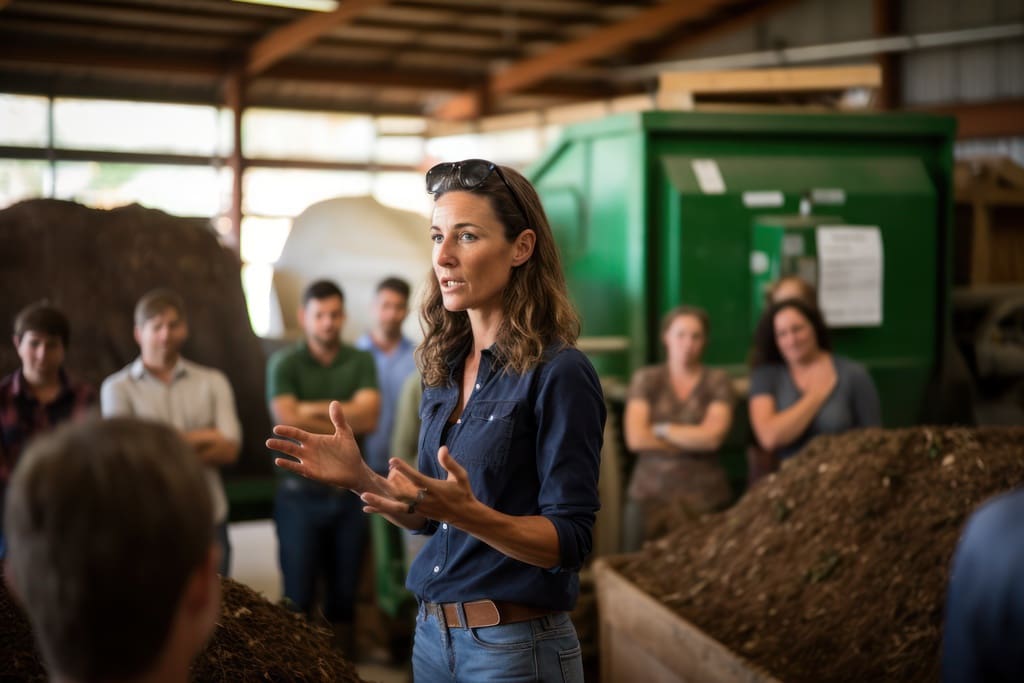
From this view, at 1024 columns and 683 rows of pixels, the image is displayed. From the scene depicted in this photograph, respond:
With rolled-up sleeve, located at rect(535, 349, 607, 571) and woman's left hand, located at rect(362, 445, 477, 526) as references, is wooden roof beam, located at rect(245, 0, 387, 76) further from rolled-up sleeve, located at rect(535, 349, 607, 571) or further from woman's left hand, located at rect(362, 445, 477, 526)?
woman's left hand, located at rect(362, 445, 477, 526)

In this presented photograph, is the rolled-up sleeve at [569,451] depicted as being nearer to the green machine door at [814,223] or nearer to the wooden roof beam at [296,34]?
the green machine door at [814,223]

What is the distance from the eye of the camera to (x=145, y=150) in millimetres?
14742

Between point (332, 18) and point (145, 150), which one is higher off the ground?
point (332, 18)

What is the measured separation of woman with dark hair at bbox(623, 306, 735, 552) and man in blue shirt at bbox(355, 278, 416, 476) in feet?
3.96

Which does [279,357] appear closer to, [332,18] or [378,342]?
[378,342]

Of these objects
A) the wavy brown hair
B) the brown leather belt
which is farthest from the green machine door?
the brown leather belt

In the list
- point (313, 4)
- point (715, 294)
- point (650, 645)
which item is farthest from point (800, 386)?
point (313, 4)

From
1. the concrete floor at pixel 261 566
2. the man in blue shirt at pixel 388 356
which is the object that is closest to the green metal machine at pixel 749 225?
the man in blue shirt at pixel 388 356

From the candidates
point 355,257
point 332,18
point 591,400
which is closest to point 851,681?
point 591,400

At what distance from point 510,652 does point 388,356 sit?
370cm

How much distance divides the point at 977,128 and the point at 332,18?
787 centimetres

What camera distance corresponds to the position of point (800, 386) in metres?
4.52

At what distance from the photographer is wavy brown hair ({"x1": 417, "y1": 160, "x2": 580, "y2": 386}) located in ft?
6.44

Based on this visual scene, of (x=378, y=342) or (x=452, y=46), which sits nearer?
(x=378, y=342)
